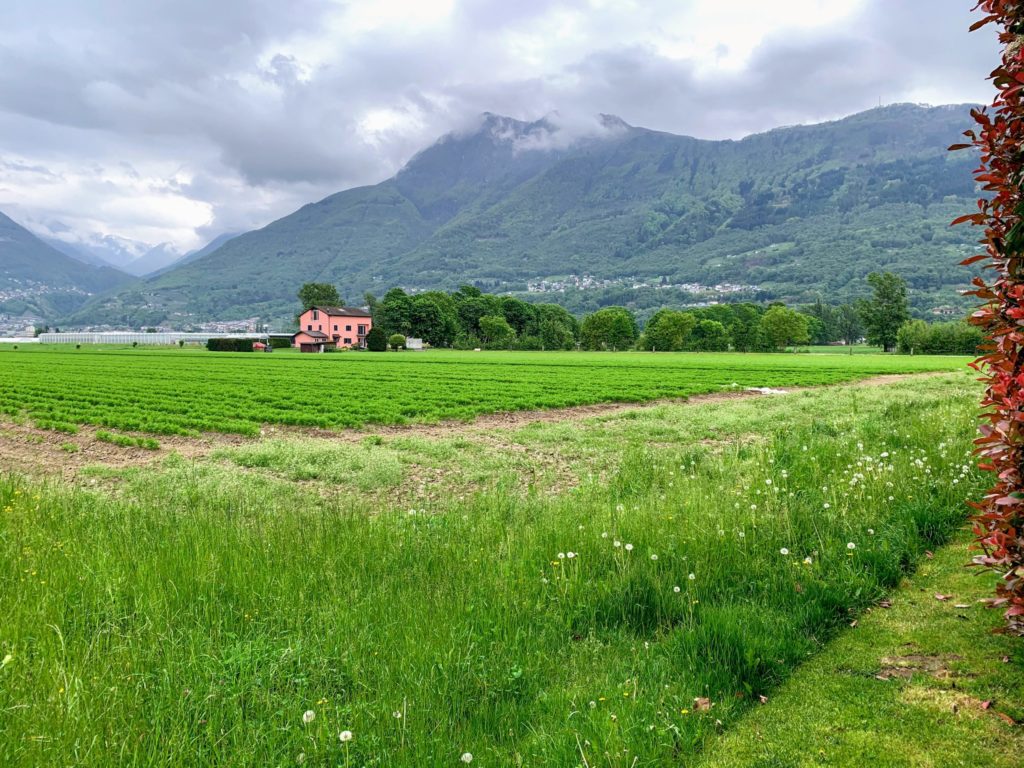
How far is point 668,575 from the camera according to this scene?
4.83m

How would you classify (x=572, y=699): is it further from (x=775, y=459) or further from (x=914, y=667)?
(x=775, y=459)

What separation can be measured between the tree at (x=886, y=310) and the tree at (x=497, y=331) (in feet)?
243

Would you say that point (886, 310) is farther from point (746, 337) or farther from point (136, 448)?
point (136, 448)

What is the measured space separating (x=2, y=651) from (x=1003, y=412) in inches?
254

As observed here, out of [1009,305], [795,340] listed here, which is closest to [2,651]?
[1009,305]

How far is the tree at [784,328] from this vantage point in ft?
390

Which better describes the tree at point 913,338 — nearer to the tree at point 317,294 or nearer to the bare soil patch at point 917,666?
the bare soil patch at point 917,666

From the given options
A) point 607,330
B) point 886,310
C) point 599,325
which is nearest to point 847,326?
point 886,310

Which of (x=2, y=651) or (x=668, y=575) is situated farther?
(x=668, y=575)

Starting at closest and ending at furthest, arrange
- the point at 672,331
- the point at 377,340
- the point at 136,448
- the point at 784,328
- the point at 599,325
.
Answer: the point at 136,448 < the point at 377,340 < the point at 784,328 < the point at 672,331 < the point at 599,325

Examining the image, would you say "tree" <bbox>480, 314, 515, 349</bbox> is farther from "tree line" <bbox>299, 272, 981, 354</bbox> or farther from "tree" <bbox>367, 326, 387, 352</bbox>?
"tree" <bbox>367, 326, 387, 352</bbox>

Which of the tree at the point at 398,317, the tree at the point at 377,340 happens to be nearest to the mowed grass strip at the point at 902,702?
the tree at the point at 377,340

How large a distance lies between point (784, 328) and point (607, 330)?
37267mm

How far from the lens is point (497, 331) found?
128625 mm
